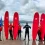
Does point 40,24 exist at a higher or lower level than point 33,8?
lower

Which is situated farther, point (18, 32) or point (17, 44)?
point (18, 32)

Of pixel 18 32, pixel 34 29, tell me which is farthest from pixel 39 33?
pixel 18 32

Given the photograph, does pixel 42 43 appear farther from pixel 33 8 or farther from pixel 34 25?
pixel 33 8

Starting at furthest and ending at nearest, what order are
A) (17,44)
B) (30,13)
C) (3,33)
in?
(30,13) < (3,33) < (17,44)

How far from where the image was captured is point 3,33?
6.12m

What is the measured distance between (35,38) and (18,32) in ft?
1.81

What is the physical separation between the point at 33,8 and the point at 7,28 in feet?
5.68

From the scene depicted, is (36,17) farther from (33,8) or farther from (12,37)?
(33,8)

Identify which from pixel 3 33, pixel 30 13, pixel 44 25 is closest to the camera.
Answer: pixel 44 25

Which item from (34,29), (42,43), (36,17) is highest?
(36,17)

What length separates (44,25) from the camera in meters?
5.35

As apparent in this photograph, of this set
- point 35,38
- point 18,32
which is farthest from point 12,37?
point 35,38

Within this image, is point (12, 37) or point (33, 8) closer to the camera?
point (12, 37)

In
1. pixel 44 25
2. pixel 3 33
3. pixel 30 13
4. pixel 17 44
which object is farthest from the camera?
pixel 30 13
